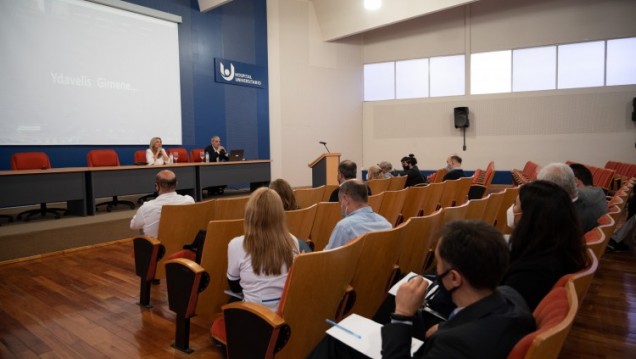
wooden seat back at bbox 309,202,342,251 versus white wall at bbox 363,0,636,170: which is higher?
white wall at bbox 363,0,636,170

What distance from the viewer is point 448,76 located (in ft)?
39.5

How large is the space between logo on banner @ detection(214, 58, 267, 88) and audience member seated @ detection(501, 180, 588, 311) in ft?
29.6

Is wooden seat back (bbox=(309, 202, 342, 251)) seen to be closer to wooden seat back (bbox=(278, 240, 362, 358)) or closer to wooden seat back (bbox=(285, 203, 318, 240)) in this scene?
wooden seat back (bbox=(285, 203, 318, 240))

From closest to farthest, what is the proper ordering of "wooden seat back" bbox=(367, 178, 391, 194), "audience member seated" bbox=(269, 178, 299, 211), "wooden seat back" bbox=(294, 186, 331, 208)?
"audience member seated" bbox=(269, 178, 299, 211) → "wooden seat back" bbox=(294, 186, 331, 208) → "wooden seat back" bbox=(367, 178, 391, 194)

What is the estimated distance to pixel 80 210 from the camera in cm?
567

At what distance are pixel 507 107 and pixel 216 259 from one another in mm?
10840

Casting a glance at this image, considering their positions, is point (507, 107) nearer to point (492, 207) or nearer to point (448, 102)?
point (448, 102)

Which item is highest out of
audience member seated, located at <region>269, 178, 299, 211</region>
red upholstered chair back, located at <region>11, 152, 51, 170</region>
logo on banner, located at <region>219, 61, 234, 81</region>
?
logo on banner, located at <region>219, 61, 234, 81</region>

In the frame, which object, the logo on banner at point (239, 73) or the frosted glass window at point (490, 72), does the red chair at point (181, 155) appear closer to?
the logo on banner at point (239, 73)

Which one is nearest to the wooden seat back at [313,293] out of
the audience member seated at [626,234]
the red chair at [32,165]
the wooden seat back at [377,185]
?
the wooden seat back at [377,185]

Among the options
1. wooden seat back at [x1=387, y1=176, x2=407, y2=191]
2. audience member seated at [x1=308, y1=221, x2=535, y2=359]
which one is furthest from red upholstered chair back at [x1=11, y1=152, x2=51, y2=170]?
audience member seated at [x1=308, y1=221, x2=535, y2=359]

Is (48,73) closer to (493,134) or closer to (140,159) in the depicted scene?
(140,159)

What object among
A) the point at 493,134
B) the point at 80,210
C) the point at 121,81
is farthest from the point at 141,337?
the point at 493,134

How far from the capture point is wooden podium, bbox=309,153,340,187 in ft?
27.5
